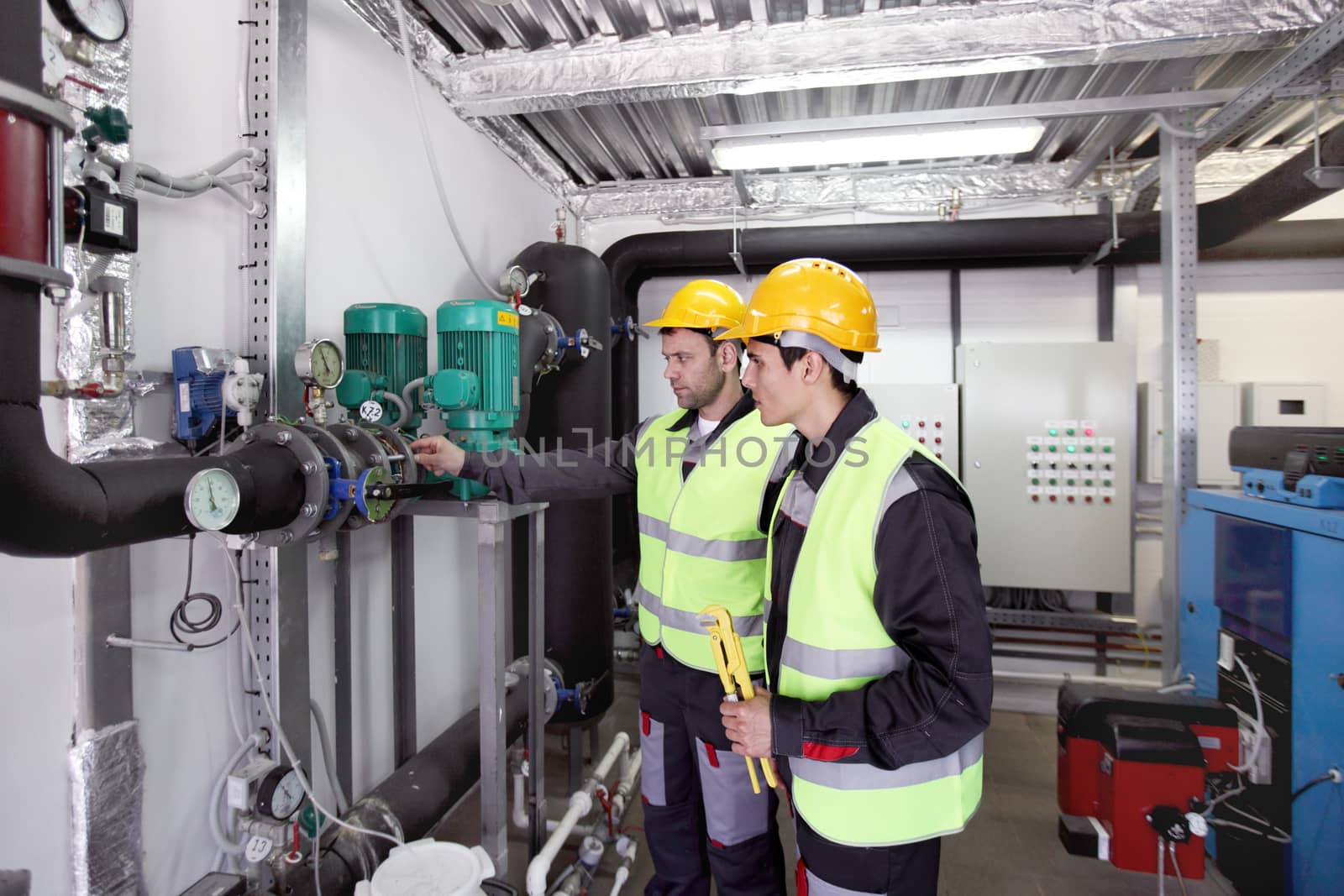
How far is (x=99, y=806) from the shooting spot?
44.1 inches

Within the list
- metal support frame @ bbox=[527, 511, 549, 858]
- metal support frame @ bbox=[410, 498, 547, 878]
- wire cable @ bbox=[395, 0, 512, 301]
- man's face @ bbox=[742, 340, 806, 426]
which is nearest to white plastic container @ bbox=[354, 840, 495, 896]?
metal support frame @ bbox=[410, 498, 547, 878]

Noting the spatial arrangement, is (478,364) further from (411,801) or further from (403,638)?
(411,801)

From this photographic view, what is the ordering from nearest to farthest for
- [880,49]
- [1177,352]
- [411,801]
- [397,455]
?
[397,455] < [411,801] < [880,49] < [1177,352]

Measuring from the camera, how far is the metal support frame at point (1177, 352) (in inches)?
87.1

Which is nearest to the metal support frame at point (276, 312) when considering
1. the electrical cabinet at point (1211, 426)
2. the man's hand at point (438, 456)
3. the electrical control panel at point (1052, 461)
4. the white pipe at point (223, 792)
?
the white pipe at point (223, 792)

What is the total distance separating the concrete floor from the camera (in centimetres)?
192

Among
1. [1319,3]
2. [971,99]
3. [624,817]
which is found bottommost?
[624,817]

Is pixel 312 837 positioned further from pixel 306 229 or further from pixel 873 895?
pixel 306 229

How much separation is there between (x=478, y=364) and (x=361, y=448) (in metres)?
0.43

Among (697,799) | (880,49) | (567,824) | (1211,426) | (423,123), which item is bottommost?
(567,824)

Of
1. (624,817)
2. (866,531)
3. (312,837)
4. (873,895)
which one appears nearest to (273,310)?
(312,837)

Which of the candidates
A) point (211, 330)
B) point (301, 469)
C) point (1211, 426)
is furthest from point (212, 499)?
point (1211, 426)

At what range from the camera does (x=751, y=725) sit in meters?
0.96

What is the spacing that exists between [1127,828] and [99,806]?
7.02 ft
